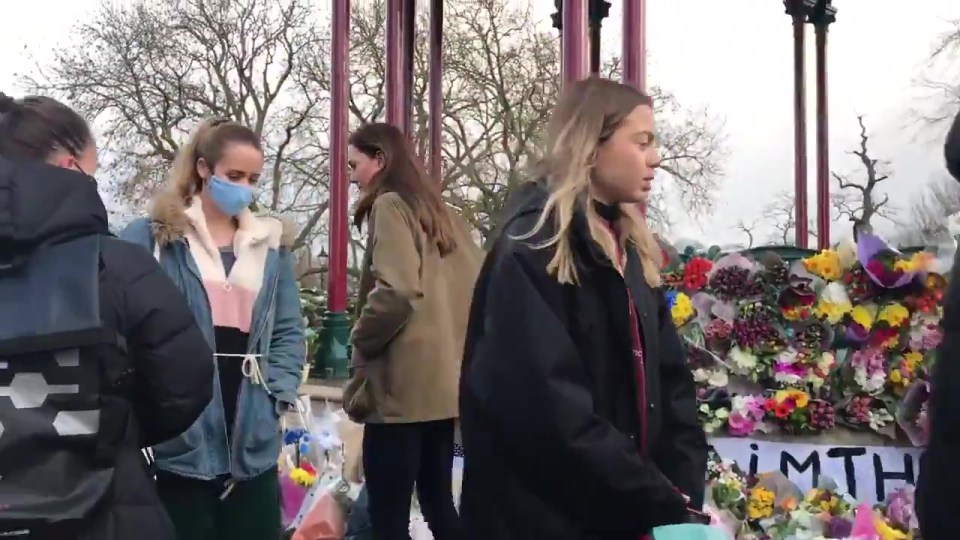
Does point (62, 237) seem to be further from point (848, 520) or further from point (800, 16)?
point (800, 16)

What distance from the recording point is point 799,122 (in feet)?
34.5

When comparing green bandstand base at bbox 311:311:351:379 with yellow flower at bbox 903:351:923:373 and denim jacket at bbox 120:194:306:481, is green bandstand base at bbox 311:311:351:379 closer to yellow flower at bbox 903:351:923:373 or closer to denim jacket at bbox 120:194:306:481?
yellow flower at bbox 903:351:923:373

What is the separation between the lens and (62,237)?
6.59ft

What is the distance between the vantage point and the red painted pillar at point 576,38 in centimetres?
645

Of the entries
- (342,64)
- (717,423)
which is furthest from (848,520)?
(342,64)

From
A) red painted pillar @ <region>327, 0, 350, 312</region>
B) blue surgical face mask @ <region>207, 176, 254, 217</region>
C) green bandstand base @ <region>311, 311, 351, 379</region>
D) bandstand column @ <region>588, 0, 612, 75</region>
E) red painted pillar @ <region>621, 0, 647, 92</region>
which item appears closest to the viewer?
blue surgical face mask @ <region>207, 176, 254, 217</region>

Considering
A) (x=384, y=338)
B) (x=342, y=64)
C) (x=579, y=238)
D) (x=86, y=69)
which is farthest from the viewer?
(x=86, y=69)

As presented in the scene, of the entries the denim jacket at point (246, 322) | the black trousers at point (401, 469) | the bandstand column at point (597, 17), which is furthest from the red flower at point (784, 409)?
the bandstand column at point (597, 17)

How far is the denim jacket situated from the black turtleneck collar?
51.0 inches

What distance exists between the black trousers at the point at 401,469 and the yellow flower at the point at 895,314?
1789mm

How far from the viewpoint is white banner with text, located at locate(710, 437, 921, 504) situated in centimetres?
411

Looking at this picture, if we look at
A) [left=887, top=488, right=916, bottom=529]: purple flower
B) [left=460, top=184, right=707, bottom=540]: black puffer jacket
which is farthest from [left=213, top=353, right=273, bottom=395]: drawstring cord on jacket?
[left=887, top=488, right=916, bottom=529]: purple flower

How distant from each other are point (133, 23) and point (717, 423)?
2167 centimetres

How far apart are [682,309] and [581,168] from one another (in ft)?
7.89
